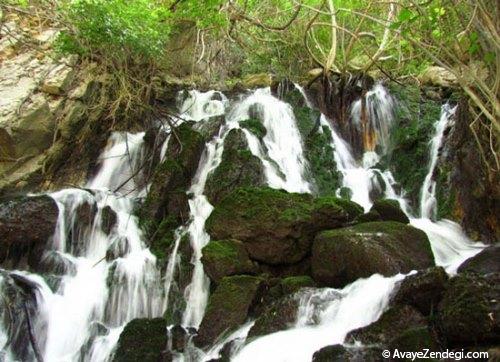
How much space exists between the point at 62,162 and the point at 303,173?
4.85 m

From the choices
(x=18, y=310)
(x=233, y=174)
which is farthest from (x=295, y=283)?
(x=18, y=310)

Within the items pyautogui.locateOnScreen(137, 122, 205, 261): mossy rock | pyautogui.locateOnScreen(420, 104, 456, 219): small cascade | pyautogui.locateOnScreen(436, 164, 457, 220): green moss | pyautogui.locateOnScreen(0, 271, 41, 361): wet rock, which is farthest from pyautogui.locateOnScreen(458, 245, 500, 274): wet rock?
pyautogui.locateOnScreen(0, 271, 41, 361): wet rock

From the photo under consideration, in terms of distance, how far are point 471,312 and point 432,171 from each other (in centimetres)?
576

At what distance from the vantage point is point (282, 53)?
46.5ft

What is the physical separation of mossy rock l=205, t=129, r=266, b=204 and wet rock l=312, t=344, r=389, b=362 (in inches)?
176

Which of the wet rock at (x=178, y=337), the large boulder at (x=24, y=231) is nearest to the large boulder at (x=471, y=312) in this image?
the wet rock at (x=178, y=337)

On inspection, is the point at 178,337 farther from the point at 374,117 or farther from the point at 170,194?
the point at 374,117

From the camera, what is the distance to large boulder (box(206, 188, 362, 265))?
6.66 metres

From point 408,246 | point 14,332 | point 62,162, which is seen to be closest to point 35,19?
point 62,162

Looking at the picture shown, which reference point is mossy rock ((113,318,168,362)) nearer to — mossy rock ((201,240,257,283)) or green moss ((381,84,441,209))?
mossy rock ((201,240,257,283))

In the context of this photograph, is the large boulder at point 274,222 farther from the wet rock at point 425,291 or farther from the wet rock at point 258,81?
the wet rock at point 258,81

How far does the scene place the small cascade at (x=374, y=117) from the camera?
1073 centimetres

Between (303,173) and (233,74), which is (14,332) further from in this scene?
(233,74)

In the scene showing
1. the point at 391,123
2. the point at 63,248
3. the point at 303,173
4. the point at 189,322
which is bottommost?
the point at 189,322
